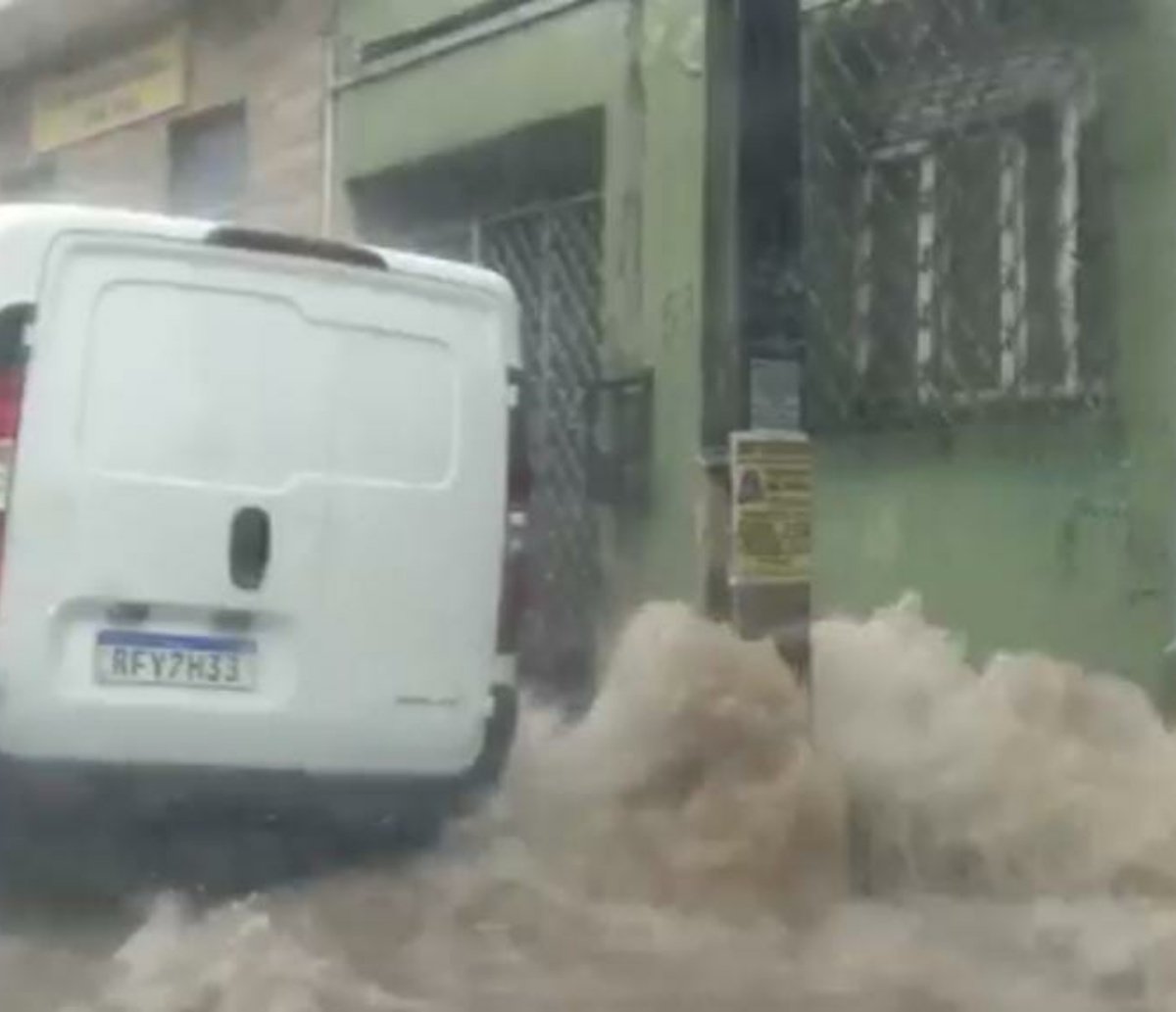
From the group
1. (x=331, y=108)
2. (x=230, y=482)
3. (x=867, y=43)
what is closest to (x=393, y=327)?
(x=230, y=482)

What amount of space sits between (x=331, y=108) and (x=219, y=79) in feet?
3.71

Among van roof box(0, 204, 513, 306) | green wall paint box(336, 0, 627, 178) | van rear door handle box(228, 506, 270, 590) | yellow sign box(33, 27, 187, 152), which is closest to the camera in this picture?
van roof box(0, 204, 513, 306)

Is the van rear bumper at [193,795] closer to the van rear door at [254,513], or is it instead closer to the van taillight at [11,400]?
the van rear door at [254,513]

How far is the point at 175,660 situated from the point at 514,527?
121 centimetres

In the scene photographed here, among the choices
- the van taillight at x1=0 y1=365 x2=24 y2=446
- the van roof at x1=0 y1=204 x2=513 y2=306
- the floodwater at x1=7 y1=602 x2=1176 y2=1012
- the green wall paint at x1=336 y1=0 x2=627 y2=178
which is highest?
the green wall paint at x1=336 y1=0 x2=627 y2=178

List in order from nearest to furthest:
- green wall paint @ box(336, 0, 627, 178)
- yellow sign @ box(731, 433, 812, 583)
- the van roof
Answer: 1. the van roof
2. yellow sign @ box(731, 433, 812, 583)
3. green wall paint @ box(336, 0, 627, 178)

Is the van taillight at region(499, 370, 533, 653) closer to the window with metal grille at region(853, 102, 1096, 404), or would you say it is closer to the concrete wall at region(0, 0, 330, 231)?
the window with metal grille at region(853, 102, 1096, 404)

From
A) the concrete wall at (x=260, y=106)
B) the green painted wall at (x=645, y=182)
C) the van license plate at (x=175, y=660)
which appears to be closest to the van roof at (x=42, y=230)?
the van license plate at (x=175, y=660)

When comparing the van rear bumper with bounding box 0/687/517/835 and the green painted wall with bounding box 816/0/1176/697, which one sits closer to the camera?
the van rear bumper with bounding box 0/687/517/835

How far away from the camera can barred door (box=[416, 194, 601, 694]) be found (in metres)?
13.5

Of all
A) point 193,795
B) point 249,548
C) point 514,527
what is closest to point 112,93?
point 514,527

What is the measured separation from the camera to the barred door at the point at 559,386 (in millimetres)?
13469

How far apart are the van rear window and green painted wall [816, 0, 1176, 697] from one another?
2968 millimetres

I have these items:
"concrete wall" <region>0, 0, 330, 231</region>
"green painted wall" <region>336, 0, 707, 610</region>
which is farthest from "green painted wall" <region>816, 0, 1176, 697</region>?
"concrete wall" <region>0, 0, 330, 231</region>
